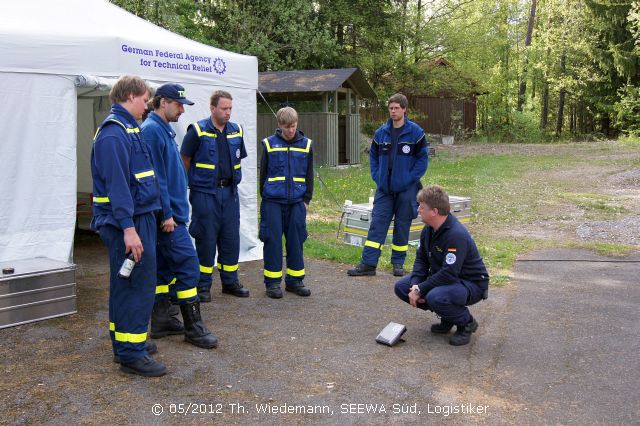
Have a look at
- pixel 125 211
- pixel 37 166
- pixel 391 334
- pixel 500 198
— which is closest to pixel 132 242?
pixel 125 211

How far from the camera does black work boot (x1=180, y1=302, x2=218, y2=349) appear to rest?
4816 millimetres

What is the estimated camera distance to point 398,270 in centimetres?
729

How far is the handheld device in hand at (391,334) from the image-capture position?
16.1 feet

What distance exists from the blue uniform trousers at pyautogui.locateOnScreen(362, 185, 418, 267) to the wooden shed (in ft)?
44.2

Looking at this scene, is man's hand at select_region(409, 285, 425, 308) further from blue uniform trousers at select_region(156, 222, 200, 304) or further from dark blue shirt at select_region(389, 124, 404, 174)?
dark blue shirt at select_region(389, 124, 404, 174)

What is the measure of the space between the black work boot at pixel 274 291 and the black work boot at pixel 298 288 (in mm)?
150

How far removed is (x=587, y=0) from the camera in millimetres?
34125

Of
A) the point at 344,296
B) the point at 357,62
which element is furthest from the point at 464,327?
the point at 357,62

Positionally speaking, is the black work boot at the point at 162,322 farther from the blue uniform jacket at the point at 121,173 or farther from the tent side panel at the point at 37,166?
the tent side panel at the point at 37,166

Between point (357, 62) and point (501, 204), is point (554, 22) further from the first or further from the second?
point (501, 204)

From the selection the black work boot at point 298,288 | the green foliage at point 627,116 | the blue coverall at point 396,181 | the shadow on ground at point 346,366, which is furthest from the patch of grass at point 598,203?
the green foliage at point 627,116

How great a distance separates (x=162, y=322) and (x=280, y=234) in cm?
166

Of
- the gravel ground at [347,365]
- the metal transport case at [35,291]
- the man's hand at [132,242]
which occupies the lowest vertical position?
the gravel ground at [347,365]

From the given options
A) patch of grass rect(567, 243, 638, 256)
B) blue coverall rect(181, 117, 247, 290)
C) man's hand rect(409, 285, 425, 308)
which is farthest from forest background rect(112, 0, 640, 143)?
man's hand rect(409, 285, 425, 308)
